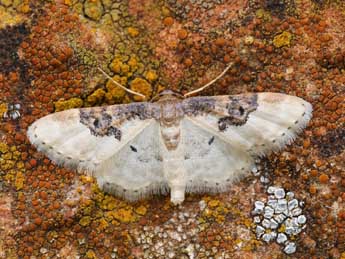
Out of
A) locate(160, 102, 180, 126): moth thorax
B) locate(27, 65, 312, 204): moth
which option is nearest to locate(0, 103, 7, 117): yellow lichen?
locate(27, 65, 312, 204): moth

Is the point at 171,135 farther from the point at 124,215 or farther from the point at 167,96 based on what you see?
the point at 124,215

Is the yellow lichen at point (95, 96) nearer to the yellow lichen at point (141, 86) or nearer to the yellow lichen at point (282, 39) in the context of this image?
the yellow lichen at point (141, 86)

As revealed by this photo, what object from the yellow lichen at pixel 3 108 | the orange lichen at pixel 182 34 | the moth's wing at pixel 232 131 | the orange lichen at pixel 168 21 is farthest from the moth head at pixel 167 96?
the yellow lichen at pixel 3 108

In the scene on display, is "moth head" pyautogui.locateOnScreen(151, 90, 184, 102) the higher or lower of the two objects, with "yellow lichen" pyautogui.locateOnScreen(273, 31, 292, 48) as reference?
lower

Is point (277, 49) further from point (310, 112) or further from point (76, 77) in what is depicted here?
point (76, 77)

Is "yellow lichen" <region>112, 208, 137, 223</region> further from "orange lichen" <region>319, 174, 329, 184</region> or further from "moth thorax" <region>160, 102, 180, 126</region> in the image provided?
"orange lichen" <region>319, 174, 329, 184</region>

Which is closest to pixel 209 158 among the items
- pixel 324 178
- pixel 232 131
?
pixel 232 131

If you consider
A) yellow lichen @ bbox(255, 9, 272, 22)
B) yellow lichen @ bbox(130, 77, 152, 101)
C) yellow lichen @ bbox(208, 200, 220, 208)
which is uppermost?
yellow lichen @ bbox(255, 9, 272, 22)
